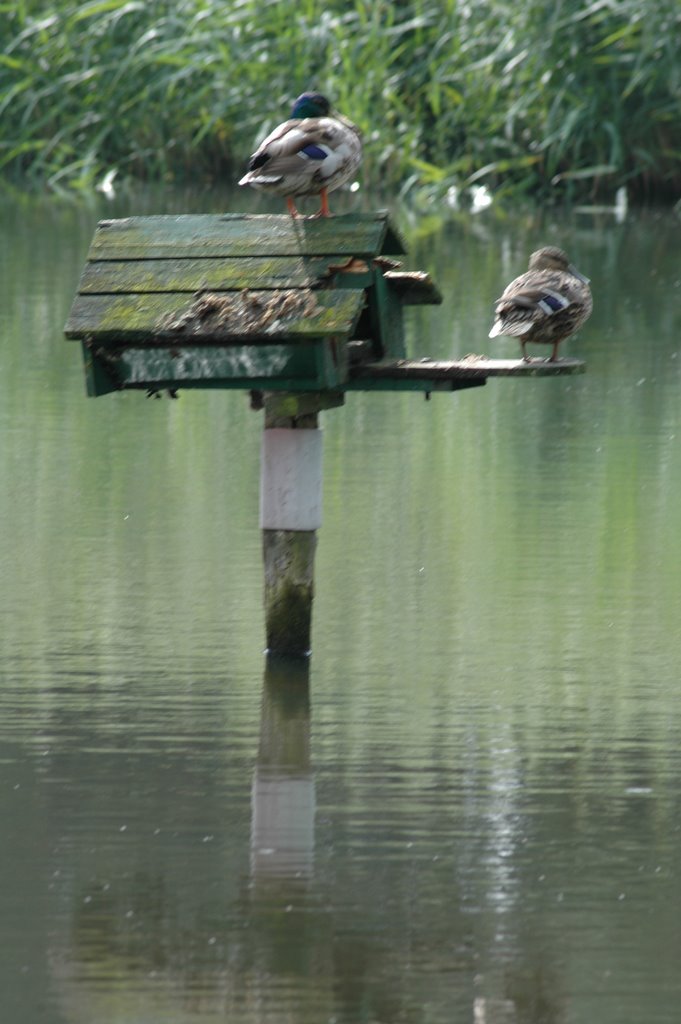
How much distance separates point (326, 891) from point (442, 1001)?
614mm

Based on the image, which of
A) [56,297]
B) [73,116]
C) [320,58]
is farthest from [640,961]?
[73,116]

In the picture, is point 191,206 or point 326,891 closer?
point 326,891

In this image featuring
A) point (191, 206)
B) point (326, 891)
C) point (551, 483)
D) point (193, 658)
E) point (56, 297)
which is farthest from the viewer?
point (191, 206)

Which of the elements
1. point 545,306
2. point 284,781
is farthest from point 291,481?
point 284,781

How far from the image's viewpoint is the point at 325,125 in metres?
6.79

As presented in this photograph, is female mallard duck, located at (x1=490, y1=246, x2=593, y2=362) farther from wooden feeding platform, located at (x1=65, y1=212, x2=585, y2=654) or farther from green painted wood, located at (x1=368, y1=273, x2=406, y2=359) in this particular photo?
green painted wood, located at (x1=368, y1=273, x2=406, y2=359)

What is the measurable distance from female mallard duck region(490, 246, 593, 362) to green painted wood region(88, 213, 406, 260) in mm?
413

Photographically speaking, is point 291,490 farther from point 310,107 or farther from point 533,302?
point 310,107

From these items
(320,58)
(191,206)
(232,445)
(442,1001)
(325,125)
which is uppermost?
(320,58)

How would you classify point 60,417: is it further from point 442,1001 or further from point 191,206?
point 191,206

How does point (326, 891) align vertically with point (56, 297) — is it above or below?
below

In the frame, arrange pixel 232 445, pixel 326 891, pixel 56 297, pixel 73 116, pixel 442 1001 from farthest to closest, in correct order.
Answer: pixel 73 116 < pixel 56 297 < pixel 232 445 < pixel 326 891 < pixel 442 1001

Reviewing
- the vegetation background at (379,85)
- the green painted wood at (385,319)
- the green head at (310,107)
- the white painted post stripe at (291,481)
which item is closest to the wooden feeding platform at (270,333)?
the white painted post stripe at (291,481)

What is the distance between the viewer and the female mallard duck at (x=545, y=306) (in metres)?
6.78
